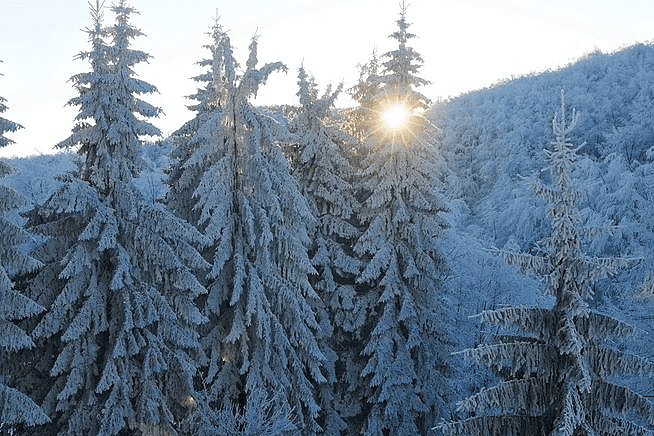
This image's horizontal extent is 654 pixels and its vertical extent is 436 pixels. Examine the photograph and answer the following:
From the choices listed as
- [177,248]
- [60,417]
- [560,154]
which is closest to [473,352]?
[560,154]

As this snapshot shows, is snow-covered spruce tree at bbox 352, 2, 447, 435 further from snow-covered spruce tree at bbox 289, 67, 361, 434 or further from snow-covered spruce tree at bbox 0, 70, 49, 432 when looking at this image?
snow-covered spruce tree at bbox 0, 70, 49, 432

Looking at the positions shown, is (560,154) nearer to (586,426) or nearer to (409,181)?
(586,426)

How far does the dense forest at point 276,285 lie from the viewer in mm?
10391

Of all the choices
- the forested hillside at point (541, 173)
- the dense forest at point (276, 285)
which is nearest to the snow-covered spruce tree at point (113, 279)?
the dense forest at point (276, 285)

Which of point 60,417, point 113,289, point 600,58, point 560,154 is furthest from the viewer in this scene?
point 600,58

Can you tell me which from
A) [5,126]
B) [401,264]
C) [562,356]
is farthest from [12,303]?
[401,264]

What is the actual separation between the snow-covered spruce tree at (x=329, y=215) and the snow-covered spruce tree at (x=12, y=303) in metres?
10.0

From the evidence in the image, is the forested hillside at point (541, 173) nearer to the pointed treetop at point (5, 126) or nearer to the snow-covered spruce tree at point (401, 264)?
the snow-covered spruce tree at point (401, 264)

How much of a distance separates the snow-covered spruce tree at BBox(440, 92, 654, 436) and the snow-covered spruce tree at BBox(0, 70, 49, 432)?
8458 millimetres

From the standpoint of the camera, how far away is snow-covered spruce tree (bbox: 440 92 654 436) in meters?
9.75

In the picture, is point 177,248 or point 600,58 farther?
point 600,58

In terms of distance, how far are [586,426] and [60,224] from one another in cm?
1270

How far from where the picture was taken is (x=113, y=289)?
1243cm

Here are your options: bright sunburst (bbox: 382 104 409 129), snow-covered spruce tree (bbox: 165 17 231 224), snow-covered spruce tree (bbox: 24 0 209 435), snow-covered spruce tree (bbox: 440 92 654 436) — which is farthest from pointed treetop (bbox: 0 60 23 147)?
bright sunburst (bbox: 382 104 409 129)
